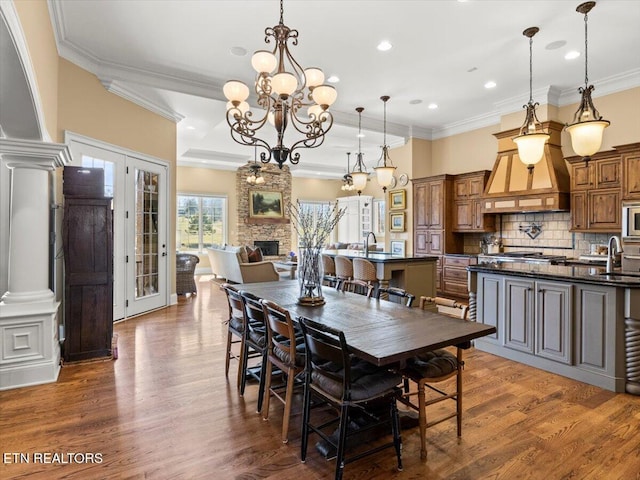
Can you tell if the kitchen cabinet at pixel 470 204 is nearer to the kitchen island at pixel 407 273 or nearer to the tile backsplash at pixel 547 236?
A: the tile backsplash at pixel 547 236

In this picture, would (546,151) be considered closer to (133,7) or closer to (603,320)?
(603,320)

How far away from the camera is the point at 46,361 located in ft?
10.8

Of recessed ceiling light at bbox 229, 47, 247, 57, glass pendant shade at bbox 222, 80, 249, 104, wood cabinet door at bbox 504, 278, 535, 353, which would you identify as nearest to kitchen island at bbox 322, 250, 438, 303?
wood cabinet door at bbox 504, 278, 535, 353

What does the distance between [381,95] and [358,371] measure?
17.1ft

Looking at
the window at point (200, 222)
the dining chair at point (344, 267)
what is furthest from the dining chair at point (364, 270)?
the window at point (200, 222)

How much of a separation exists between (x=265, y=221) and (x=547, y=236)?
26.1ft

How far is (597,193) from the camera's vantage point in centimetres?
546

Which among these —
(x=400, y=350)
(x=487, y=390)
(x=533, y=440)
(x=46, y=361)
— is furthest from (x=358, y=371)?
(x=46, y=361)

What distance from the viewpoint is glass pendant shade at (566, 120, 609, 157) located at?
3.42 m

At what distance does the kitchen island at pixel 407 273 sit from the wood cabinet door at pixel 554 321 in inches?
75.6

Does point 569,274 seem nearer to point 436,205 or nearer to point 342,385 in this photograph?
point 342,385

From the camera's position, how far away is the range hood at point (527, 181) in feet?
19.1

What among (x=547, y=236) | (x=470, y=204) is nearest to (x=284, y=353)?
(x=547, y=236)

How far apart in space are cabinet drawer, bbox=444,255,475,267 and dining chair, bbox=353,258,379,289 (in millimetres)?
2760
